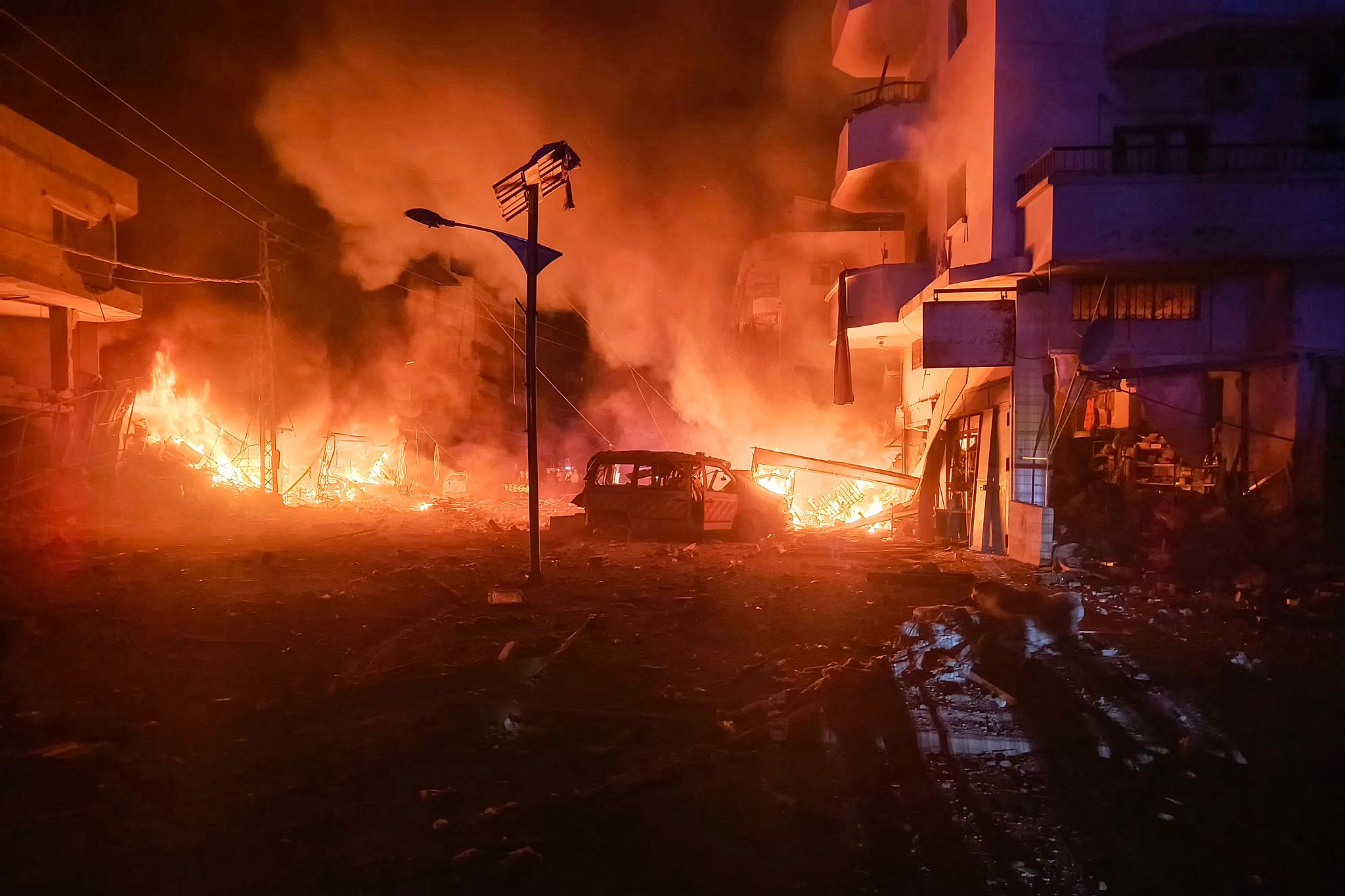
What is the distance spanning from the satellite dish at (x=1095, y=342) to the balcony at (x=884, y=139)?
20.4 ft

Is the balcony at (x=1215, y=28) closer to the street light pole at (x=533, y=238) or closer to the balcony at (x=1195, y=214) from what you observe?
the balcony at (x=1195, y=214)

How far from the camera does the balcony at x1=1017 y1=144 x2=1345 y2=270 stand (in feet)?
35.2

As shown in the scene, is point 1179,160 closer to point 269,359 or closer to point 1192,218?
point 1192,218

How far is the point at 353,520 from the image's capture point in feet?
56.0

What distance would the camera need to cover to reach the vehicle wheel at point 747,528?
1353 cm

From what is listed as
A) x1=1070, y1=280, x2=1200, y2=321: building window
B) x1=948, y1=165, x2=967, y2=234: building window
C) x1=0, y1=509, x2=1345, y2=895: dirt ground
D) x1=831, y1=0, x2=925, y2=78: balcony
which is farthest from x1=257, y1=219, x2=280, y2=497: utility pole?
x1=1070, y1=280, x2=1200, y2=321: building window

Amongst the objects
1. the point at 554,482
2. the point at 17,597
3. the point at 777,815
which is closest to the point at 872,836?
the point at 777,815

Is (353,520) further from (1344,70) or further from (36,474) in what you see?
(1344,70)

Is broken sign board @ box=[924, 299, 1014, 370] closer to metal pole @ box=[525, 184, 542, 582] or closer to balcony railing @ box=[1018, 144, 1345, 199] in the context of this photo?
balcony railing @ box=[1018, 144, 1345, 199]

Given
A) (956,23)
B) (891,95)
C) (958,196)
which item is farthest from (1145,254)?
(891,95)

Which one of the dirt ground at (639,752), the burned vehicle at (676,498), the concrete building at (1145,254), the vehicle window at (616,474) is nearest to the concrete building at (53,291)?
the dirt ground at (639,752)

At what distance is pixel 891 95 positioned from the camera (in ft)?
55.0

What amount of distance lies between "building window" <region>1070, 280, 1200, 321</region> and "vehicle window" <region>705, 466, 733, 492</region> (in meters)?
6.33

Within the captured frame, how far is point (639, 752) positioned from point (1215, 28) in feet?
45.2
